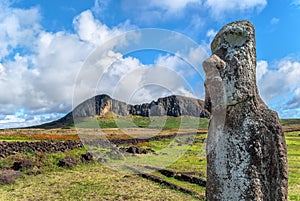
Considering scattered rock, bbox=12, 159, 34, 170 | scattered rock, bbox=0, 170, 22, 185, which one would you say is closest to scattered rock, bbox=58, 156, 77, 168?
scattered rock, bbox=12, 159, 34, 170

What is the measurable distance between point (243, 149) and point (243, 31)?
5.96 feet

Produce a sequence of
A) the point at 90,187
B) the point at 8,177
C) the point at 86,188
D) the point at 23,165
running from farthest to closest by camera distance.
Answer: the point at 23,165 → the point at 8,177 → the point at 90,187 → the point at 86,188

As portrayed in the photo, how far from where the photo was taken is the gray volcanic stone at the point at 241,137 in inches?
183

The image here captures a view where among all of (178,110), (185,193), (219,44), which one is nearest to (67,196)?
(185,193)

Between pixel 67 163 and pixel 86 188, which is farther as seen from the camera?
pixel 67 163

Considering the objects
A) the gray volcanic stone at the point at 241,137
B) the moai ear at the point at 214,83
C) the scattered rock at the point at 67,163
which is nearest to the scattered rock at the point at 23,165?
the scattered rock at the point at 67,163

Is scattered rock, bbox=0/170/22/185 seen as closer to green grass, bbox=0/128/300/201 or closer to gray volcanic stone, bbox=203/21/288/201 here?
green grass, bbox=0/128/300/201

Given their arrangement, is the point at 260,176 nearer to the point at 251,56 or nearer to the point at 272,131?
the point at 272,131

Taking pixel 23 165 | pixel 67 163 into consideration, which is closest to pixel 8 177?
pixel 23 165

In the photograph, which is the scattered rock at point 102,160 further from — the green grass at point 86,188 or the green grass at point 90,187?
the green grass at point 86,188

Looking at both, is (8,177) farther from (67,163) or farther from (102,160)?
(102,160)

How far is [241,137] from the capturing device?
15.4ft

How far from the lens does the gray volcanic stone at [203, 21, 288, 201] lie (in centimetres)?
464

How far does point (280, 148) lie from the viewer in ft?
15.5
